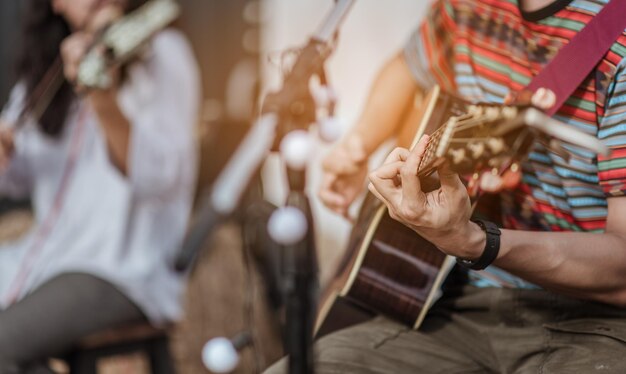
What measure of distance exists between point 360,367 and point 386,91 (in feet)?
2.07

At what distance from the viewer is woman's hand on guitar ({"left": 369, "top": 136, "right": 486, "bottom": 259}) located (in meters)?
0.90

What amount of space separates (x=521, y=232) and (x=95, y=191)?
1.34m

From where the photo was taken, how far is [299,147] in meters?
1.19

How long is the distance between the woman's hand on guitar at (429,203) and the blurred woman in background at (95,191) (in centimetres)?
109

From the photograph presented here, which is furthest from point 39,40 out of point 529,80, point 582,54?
point 582,54

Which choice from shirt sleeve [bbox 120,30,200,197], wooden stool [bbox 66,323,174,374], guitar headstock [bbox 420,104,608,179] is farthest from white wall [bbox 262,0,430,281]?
guitar headstock [bbox 420,104,608,179]

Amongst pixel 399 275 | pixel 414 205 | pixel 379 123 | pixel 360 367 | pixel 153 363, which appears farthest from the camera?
pixel 153 363

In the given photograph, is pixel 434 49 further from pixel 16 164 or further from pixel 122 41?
pixel 16 164

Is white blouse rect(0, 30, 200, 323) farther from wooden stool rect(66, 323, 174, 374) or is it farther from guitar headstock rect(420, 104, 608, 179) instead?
guitar headstock rect(420, 104, 608, 179)

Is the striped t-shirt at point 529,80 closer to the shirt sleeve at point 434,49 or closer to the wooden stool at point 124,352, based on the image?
the shirt sleeve at point 434,49

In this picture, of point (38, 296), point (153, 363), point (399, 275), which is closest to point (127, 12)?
point (38, 296)

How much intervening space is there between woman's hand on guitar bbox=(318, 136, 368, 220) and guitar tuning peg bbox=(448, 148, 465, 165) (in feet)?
2.04

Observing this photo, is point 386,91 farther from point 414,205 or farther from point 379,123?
point 414,205


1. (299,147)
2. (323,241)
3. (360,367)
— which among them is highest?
(299,147)
